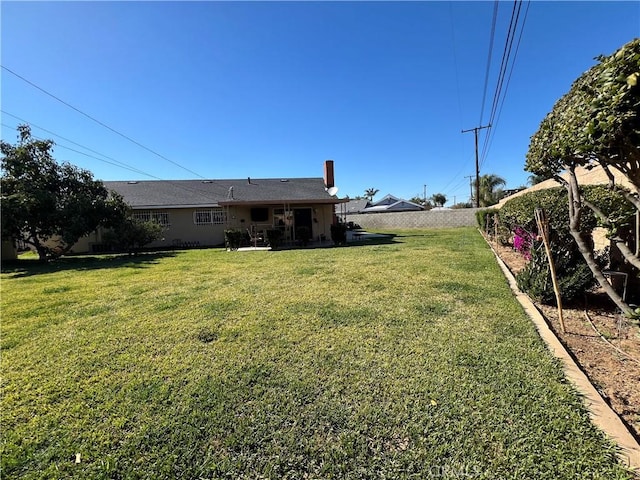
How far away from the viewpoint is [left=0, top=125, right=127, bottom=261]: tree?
39.3 ft

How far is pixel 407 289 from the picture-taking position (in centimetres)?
605

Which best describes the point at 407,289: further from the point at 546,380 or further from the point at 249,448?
the point at 249,448

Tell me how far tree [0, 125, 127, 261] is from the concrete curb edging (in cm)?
1614

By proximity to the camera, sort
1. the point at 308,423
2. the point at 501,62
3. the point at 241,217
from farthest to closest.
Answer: the point at 241,217 < the point at 501,62 < the point at 308,423

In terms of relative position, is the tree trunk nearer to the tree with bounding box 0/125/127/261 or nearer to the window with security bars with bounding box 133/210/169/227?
the tree with bounding box 0/125/127/261

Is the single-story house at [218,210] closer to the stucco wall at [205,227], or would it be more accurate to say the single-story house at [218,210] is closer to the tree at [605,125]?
the stucco wall at [205,227]

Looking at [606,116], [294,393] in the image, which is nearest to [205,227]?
[294,393]

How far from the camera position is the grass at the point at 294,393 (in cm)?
195

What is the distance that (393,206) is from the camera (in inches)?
1608

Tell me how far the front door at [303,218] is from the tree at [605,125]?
1508 cm

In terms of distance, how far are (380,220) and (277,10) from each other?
23148mm

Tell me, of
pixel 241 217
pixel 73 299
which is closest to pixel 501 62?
pixel 73 299

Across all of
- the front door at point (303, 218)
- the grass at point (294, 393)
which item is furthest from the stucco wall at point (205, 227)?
the grass at point (294, 393)

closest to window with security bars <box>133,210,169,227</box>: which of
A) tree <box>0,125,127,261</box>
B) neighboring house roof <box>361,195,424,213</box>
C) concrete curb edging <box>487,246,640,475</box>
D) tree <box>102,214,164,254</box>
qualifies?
tree <box>102,214,164,254</box>
